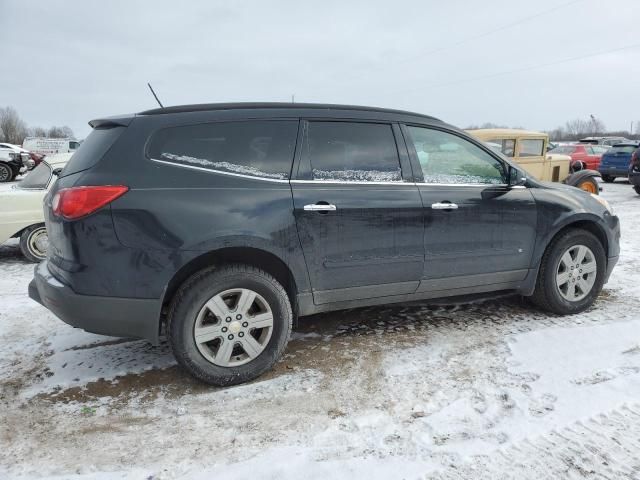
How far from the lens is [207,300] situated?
302 cm

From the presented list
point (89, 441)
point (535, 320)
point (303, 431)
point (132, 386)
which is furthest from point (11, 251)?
point (535, 320)

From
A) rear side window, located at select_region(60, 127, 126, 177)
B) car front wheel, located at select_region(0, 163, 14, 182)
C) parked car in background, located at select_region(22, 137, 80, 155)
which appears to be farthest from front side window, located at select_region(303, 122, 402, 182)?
parked car in background, located at select_region(22, 137, 80, 155)

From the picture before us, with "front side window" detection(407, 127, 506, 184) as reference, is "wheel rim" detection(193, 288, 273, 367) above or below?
below

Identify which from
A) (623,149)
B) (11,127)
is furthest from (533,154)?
(11,127)

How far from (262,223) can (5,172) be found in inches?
789

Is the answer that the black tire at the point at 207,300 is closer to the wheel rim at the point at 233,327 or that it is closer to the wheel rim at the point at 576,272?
the wheel rim at the point at 233,327

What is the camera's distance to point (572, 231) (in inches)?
168

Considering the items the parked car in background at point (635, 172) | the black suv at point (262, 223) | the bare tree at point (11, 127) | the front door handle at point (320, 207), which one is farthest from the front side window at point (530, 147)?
the bare tree at point (11, 127)

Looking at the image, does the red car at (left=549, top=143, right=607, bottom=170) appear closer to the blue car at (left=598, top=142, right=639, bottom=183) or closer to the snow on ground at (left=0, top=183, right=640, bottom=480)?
the blue car at (left=598, top=142, right=639, bottom=183)

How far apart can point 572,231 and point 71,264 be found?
3886 mm

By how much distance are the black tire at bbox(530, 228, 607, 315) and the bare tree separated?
281 ft

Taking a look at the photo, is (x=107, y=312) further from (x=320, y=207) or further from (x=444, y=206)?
(x=444, y=206)

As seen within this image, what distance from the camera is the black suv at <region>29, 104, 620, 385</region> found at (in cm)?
291

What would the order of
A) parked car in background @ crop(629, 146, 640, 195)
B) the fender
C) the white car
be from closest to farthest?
the white car → the fender → parked car in background @ crop(629, 146, 640, 195)
